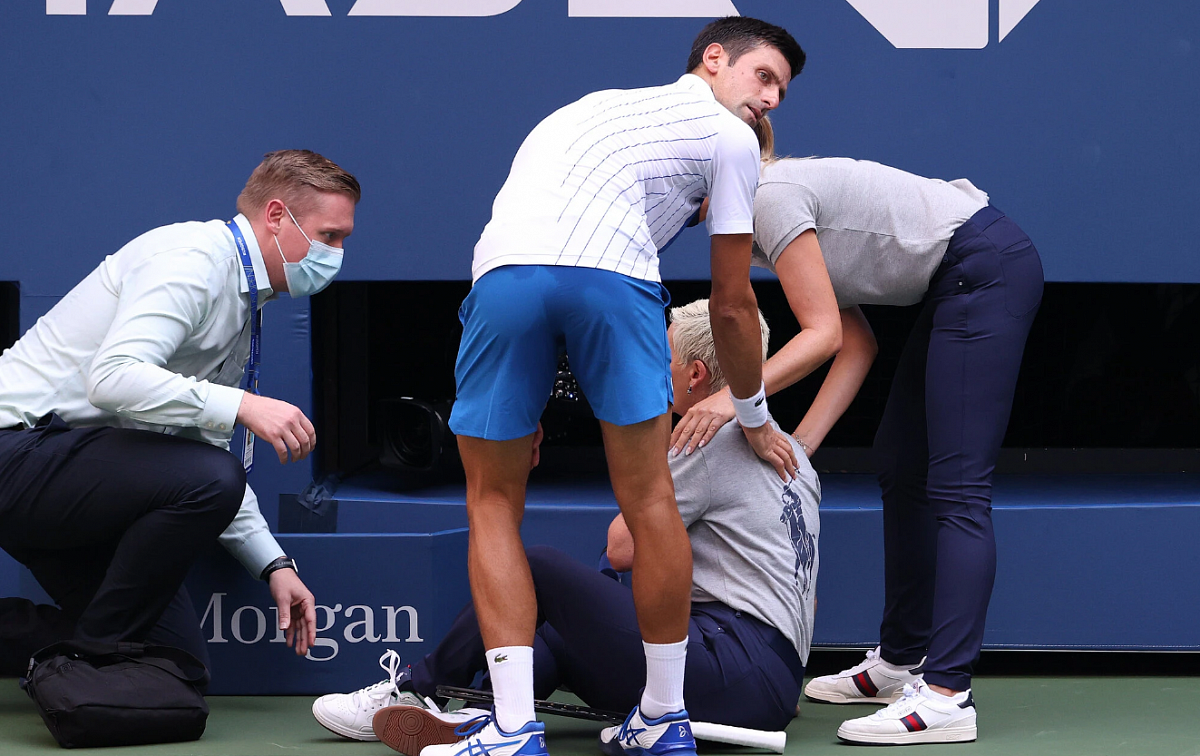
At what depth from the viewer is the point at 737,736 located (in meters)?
1.98

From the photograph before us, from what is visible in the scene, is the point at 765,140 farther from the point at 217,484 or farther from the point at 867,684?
the point at 217,484

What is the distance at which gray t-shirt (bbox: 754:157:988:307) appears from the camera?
7.41ft

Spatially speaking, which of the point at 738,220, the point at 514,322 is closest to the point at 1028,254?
the point at 738,220

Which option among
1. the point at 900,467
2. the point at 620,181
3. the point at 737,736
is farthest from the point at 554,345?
the point at 900,467

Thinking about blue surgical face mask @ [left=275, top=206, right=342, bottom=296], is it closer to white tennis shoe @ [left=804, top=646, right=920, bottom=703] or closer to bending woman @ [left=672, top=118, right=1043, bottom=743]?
bending woman @ [left=672, top=118, right=1043, bottom=743]

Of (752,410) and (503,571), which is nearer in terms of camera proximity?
(503,571)

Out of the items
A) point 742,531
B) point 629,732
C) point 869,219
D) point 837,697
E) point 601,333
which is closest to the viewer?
point 601,333

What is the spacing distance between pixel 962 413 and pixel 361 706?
3.76 ft

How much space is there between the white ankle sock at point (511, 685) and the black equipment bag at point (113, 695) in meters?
0.62

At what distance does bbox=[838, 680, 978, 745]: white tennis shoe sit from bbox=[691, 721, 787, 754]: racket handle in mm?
175

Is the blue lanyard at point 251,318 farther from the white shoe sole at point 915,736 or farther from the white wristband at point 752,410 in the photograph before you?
the white shoe sole at point 915,736

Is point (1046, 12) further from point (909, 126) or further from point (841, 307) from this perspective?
point (841, 307)

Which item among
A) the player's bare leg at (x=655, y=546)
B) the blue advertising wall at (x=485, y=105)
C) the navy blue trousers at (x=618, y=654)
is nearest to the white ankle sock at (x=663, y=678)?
the player's bare leg at (x=655, y=546)

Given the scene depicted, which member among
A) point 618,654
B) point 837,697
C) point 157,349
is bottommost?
point 837,697
